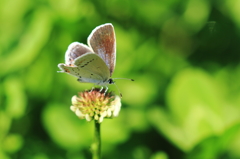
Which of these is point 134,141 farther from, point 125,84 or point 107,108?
point 107,108

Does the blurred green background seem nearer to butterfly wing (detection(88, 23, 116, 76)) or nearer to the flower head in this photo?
the flower head

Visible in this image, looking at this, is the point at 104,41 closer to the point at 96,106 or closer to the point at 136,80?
the point at 96,106

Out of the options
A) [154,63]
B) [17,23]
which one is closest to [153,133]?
[154,63]

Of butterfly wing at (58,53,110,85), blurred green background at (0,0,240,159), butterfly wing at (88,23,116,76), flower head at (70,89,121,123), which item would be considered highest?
butterfly wing at (88,23,116,76)

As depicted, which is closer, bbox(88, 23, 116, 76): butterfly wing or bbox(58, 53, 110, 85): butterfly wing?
bbox(58, 53, 110, 85): butterfly wing

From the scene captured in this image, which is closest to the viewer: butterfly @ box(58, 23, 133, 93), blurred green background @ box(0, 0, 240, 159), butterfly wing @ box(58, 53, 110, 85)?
butterfly wing @ box(58, 53, 110, 85)

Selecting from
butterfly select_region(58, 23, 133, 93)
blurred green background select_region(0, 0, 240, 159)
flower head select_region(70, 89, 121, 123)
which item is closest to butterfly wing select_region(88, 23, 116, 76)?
butterfly select_region(58, 23, 133, 93)
